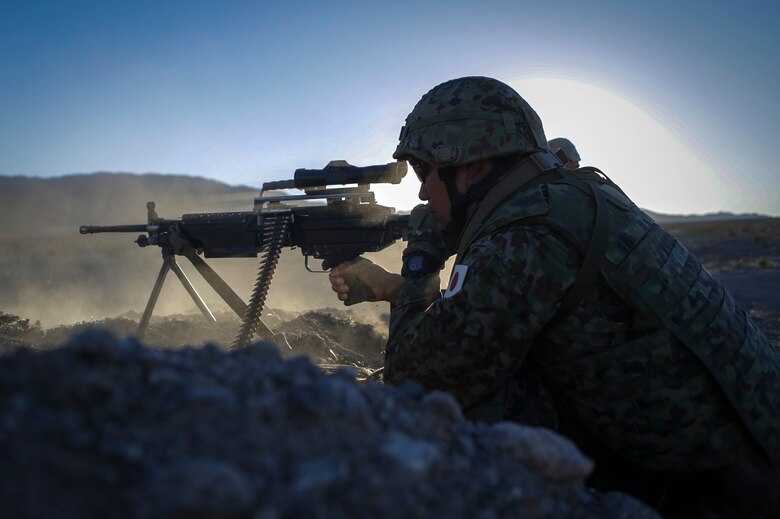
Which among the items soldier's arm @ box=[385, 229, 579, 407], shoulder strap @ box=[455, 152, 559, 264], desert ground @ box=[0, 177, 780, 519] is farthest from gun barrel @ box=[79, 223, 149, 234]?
desert ground @ box=[0, 177, 780, 519]

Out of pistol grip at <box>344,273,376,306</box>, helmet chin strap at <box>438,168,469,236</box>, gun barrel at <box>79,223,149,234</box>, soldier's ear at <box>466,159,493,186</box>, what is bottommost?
pistol grip at <box>344,273,376,306</box>

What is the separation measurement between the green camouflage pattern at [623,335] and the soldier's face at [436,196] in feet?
1.81

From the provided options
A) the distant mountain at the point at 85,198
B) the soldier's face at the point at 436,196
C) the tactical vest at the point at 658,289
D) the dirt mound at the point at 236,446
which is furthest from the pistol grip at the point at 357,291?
the distant mountain at the point at 85,198

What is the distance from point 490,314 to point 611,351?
1.64ft

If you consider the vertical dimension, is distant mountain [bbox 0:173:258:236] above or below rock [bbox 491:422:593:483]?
above

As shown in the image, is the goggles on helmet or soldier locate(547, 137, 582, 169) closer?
the goggles on helmet

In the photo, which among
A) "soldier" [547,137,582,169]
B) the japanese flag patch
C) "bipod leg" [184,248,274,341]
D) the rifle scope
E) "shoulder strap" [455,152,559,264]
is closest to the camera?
the japanese flag patch

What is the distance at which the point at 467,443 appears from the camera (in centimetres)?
160

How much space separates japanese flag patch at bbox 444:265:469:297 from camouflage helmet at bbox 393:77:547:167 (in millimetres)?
613

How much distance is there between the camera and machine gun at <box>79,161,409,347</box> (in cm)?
511

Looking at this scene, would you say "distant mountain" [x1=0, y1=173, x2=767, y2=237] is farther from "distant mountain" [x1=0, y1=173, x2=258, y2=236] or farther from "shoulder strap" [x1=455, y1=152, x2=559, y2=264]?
"shoulder strap" [x1=455, y1=152, x2=559, y2=264]

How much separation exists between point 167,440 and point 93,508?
7.1 inches

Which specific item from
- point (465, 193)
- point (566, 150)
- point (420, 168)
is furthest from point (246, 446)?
point (566, 150)

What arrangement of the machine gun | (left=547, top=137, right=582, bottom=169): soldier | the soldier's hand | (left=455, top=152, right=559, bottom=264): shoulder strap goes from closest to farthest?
(left=455, top=152, right=559, bottom=264): shoulder strap → the soldier's hand → the machine gun → (left=547, top=137, right=582, bottom=169): soldier
